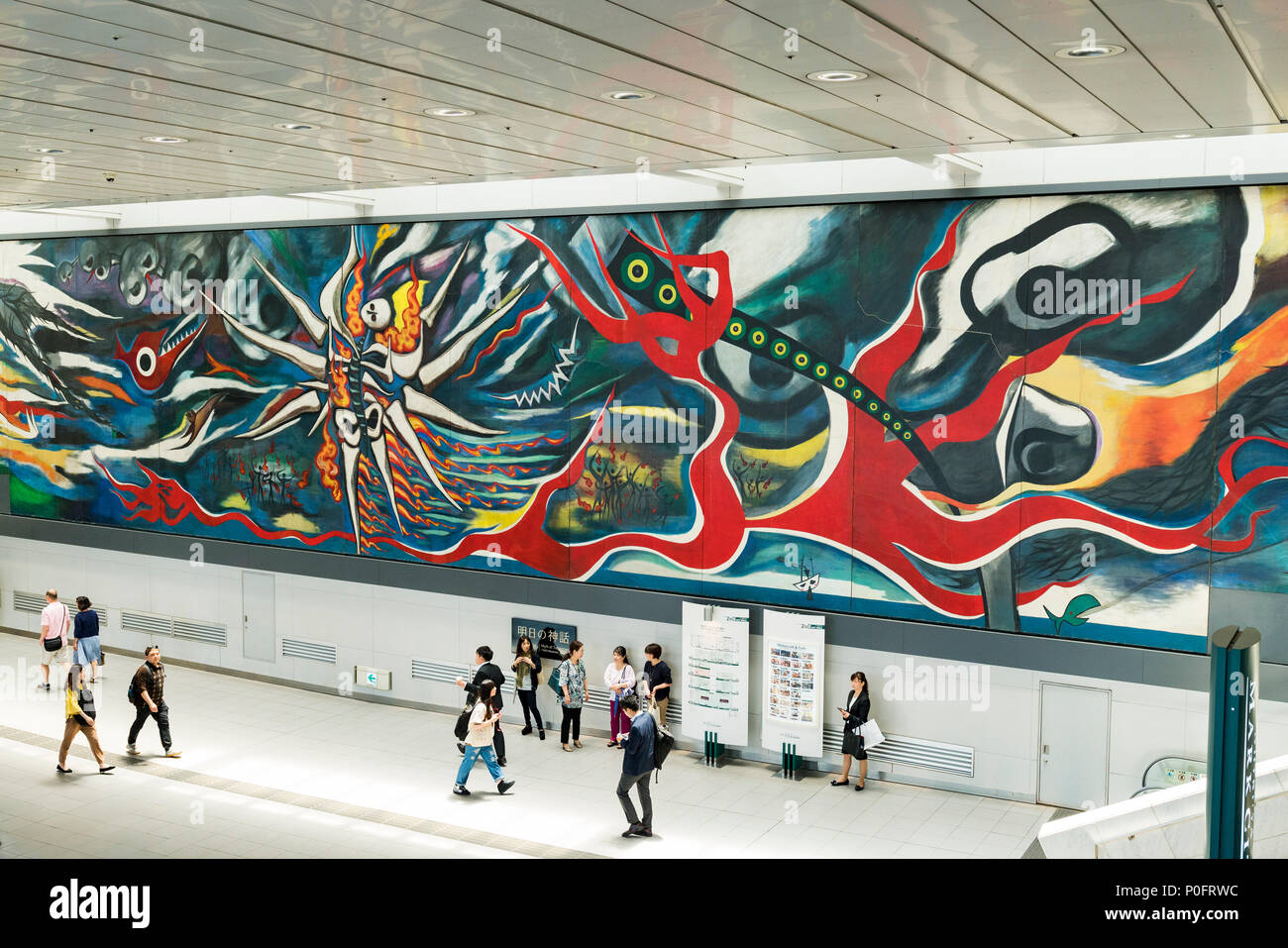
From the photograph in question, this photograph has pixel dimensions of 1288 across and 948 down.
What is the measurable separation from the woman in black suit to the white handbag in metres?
0.03

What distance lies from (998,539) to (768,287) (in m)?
3.80

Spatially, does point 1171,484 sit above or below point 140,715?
above

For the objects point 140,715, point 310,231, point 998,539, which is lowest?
point 140,715

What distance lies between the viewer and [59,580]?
19.9 meters

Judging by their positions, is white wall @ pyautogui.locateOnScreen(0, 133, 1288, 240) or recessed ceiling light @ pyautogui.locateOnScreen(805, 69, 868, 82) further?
white wall @ pyautogui.locateOnScreen(0, 133, 1288, 240)

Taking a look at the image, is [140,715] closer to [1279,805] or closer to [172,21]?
[172,21]

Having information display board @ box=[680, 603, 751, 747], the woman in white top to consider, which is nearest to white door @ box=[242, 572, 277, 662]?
the woman in white top

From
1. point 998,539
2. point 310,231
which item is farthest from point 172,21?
point 310,231

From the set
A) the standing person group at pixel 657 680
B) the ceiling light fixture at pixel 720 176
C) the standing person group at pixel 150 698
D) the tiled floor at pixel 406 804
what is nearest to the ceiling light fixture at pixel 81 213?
the tiled floor at pixel 406 804

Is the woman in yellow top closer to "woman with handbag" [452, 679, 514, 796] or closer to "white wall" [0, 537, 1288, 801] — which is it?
"woman with handbag" [452, 679, 514, 796]

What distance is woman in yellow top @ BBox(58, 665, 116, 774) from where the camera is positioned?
1255 cm

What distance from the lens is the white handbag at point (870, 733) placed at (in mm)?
12742

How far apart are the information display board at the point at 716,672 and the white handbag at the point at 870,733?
4.80 ft

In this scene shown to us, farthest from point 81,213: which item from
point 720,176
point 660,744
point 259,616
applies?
point 660,744
